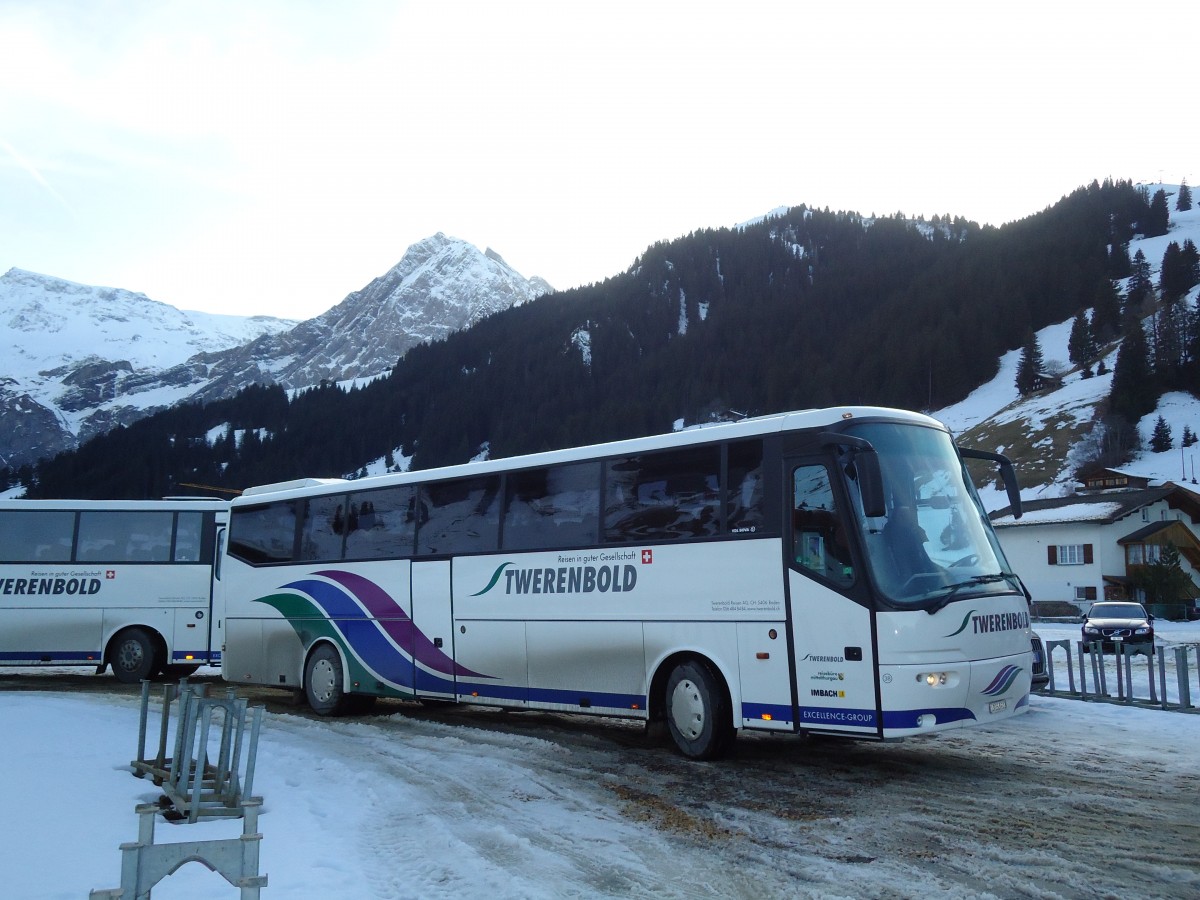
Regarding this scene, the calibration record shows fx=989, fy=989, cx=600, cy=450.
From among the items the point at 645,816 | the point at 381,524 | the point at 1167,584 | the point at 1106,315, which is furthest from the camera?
the point at 1106,315

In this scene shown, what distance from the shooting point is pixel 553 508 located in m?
12.1

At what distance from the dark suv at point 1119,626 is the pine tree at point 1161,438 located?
205 ft

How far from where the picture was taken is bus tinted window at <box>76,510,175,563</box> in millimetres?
19750

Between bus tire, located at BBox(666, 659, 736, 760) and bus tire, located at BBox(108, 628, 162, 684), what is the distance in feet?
43.8

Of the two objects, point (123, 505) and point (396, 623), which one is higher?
point (123, 505)

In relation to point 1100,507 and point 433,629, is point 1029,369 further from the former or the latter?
point 433,629

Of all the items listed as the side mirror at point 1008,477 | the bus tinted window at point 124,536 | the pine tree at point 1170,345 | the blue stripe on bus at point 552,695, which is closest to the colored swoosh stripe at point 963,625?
the side mirror at point 1008,477

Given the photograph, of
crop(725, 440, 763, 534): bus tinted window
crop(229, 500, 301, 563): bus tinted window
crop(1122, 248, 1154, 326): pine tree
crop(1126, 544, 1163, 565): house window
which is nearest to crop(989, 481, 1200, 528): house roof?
crop(1126, 544, 1163, 565): house window

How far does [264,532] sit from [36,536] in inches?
250

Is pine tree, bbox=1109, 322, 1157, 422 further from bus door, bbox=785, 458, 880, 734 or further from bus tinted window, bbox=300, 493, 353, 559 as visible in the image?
bus door, bbox=785, 458, 880, 734

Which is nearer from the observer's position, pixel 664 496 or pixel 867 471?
pixel 867 471

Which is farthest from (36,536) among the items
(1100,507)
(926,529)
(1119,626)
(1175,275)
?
(1175,275)

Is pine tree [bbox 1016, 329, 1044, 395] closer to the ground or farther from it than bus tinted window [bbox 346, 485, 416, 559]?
farther from it

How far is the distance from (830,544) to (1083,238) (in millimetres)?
141741
